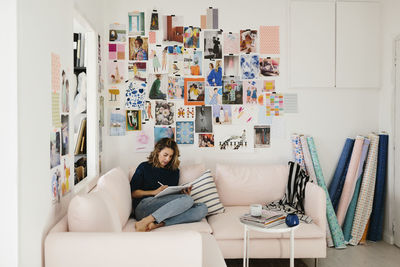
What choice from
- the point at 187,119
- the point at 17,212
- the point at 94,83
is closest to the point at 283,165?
the point at 187,119

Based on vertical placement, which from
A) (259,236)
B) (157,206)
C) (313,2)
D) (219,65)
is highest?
(313,2)

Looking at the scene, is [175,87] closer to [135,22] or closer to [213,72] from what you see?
[213,72]

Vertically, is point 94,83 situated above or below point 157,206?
above

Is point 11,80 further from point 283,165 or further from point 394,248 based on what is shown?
point 394,248

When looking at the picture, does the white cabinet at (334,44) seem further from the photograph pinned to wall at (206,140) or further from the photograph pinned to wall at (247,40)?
the photograph pinned to wall at (206,140)

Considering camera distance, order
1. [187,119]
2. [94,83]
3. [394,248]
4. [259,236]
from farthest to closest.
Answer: [187,119] → [394,248] → [94,83] → [259,236]

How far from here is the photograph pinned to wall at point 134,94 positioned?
391cm

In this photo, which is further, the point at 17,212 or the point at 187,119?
the point at 187,119

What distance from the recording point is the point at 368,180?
385cm

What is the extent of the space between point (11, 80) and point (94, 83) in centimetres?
177

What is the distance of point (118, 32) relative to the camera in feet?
12.8

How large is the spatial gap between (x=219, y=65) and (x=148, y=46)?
29.7 inches

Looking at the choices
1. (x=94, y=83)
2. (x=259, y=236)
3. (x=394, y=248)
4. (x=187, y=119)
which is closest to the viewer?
(x=259, y=236)

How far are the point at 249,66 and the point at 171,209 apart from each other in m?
1.78
